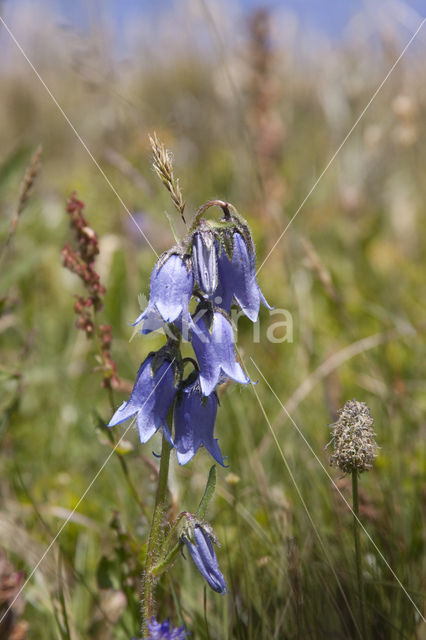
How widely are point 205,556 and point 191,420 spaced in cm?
26

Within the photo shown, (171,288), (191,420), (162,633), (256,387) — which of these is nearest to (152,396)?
(191,420)

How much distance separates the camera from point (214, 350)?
4.28 ft

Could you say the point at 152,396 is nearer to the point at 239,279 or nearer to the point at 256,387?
the point at 239,279

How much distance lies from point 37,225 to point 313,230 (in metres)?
1.89

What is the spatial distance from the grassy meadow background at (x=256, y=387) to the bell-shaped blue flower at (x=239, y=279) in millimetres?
258

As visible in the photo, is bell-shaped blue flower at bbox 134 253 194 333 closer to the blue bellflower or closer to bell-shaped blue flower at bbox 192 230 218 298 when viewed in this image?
bell-shaped blue flower at bbox 192 230 218 298

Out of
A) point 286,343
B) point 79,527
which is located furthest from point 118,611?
point 286,343

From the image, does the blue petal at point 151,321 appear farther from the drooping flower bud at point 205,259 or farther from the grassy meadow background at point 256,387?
the grassy meadow background at point 256,387

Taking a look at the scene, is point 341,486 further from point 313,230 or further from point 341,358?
point 313,230

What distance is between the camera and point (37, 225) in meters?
4.37

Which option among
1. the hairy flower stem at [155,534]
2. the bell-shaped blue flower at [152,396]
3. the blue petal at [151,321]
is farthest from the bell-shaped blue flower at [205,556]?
the blue petal at [151,321]

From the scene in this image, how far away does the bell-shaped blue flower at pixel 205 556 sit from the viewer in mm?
1321

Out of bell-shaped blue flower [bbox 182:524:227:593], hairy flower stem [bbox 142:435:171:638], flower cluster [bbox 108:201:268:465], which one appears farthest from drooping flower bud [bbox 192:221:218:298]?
bell-shaped blue flower [bbox 182:524:227:593]

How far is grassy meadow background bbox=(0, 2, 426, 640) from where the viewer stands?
1.71 m
